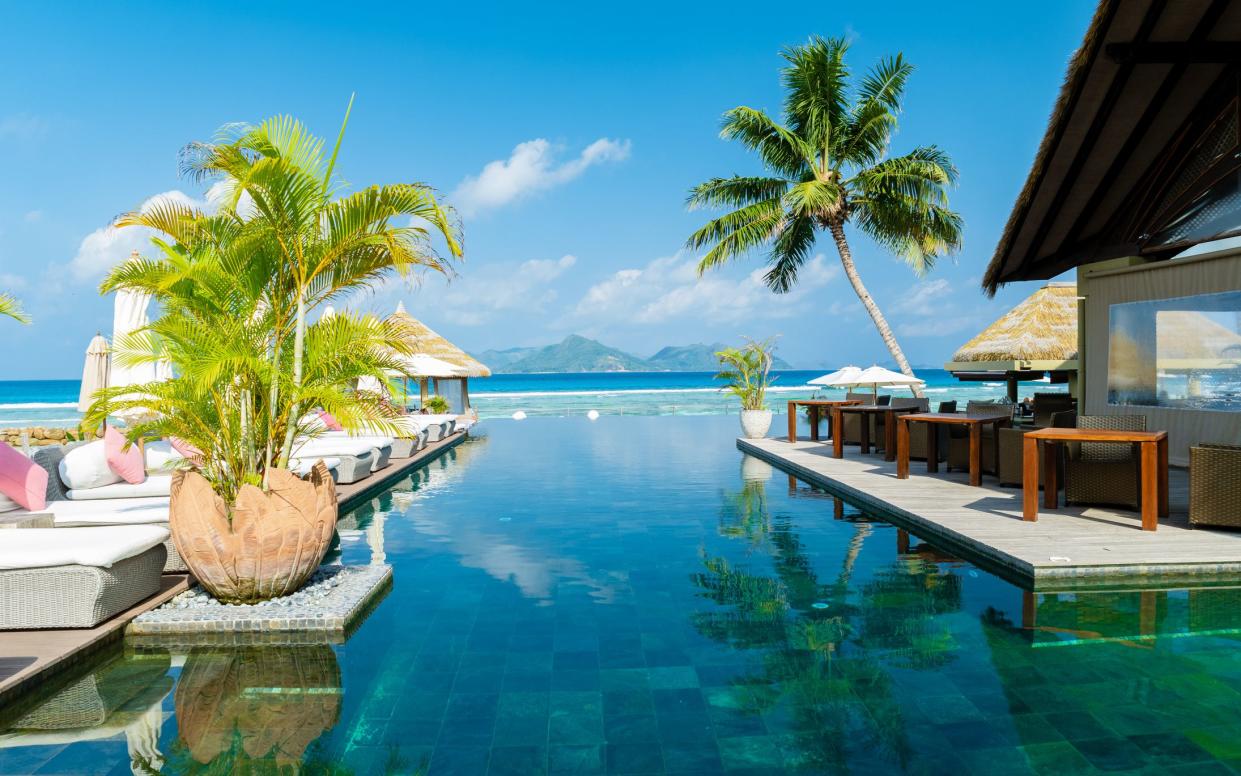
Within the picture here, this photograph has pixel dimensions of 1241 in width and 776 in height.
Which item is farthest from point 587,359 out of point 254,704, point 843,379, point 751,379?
point 254,704

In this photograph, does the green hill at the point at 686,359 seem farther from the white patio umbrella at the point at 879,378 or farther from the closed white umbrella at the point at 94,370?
the closed white umbrella at the point at 94,370

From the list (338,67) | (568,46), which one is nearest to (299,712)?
(338,67)

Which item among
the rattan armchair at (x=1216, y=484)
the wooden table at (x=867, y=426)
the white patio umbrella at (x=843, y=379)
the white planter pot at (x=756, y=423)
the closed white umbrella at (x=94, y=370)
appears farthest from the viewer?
the white planter pot at (x=756, y=423)

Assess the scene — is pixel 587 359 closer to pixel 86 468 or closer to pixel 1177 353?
pixel 1177 353

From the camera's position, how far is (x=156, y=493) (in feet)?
21.6

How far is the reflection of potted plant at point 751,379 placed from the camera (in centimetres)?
1426

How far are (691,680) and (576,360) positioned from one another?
100903mm

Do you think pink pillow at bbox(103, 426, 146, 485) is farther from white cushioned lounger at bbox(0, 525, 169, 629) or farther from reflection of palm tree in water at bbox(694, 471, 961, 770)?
reflection of palm tree in water at bbox(694, 471, 961, 770)

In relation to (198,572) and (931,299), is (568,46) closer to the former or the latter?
(931,299)

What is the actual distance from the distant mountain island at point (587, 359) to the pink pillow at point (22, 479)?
309 ft

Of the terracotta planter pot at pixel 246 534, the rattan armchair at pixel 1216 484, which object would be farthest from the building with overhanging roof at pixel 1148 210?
the terracotta planter pot at pixel 246 534

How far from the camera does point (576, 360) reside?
104 meters

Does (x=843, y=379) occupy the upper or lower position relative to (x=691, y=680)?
upper

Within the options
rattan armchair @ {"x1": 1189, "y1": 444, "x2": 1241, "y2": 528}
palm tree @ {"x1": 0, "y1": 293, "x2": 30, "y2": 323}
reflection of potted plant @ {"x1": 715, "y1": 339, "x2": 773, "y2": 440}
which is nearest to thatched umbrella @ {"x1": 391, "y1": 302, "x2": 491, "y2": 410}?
reflection of potted plant @ {"x1": 715, "y1": 339, "x2": 773, "y2": 440}
